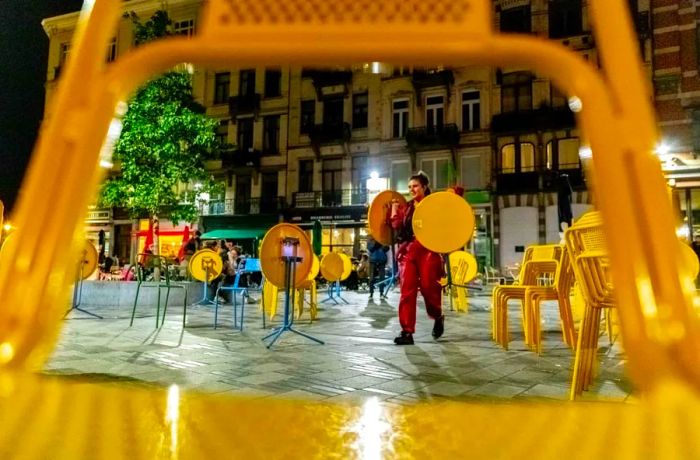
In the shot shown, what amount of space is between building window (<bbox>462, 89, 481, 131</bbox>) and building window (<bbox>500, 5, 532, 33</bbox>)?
3.28m

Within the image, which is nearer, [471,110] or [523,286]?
[523,286]

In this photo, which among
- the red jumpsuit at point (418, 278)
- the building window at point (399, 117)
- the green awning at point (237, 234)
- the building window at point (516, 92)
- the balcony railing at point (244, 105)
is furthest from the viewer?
the balcony railing at point (244, 105)

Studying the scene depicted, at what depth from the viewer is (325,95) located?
27.6m

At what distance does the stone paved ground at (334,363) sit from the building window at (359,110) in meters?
22.2


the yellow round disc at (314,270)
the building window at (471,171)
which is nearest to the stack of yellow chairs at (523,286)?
the yellow round disc at (314,270)

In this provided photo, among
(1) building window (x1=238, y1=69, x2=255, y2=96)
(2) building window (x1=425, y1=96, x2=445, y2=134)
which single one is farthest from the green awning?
(2) building window (x1=425, y1=96, x2=445, y2=134)

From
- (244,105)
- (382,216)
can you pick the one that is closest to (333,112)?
(244,105)

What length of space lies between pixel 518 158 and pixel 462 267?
671 inches

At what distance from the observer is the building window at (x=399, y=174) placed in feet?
83.4

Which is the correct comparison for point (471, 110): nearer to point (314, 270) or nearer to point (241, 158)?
point (241, 158)

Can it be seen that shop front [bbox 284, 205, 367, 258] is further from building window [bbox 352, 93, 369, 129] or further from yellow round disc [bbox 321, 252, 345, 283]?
yellow round disc [bbox 321, 252, 345, 283]

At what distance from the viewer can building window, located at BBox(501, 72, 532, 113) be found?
23359mm

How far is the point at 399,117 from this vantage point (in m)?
26.0

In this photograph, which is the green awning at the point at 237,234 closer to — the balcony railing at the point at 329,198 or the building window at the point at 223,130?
the balcony railing at the point at 329,198
